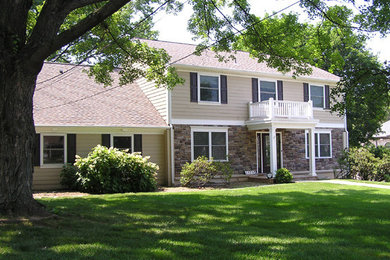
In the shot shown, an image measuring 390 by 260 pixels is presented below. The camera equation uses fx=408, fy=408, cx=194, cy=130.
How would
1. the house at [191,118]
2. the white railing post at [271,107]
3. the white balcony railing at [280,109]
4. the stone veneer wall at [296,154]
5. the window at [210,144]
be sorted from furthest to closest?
1. the stone veneer wall at [296,154]
2. the white balcony railing at [280,109]
3. the white railing post at [271,107]
4. the window at [210,144]
5. the house at [191,118]

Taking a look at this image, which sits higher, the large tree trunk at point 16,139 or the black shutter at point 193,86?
the black shutter at point 193,86

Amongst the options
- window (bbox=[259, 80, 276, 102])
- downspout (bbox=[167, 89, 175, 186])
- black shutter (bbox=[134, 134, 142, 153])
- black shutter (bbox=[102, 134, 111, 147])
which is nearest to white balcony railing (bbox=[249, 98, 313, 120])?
window (bbox=[259, 80, 276, 102])

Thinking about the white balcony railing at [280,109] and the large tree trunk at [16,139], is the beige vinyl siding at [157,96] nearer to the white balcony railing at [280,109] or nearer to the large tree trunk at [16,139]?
the white balcony railing at [280,109]

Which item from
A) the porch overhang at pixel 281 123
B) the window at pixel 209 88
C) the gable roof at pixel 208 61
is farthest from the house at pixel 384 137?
the window at pixel 209 88

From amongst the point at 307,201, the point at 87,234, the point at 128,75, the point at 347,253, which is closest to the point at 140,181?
the point at 128,75

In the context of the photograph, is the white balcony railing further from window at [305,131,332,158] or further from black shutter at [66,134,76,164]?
black shutter at [66,134,76,164]

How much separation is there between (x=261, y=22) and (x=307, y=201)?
20.3ft

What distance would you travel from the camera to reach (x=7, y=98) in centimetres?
726

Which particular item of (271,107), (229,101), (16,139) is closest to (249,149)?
(271,107)

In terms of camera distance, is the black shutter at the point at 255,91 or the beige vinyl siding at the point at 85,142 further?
the black shutter at the point at 255,91

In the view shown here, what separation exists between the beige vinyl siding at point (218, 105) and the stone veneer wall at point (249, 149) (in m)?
0.62

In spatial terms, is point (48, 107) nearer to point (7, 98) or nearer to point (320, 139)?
point (7, 98)

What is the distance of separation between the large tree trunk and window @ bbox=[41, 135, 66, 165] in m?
9.45

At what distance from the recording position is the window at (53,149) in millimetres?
16500
